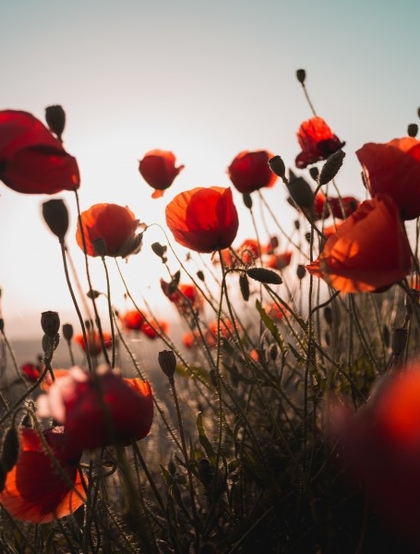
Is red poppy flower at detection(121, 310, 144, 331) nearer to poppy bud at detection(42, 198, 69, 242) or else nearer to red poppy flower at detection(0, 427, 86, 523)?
red poppy flower at detection(0, 427, 86, 523)

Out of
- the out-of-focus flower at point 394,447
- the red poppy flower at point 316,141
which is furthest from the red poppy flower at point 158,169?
the out-of-focus flower at point 394,447

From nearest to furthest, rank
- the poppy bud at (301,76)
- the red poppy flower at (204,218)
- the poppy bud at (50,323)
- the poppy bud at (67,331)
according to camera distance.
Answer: the poppy bud at (50,323), the red poppy flower at (204,218), the poppy bud at (67,331), the poppy bud at (301,76)

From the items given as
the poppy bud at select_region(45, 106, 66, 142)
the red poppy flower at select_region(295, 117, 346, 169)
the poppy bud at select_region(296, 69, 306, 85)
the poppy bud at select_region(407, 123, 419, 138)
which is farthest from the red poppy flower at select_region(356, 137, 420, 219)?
the poppy bud at select_region(296, 69, 306, 85)

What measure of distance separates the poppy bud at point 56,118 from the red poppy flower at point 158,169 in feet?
2.87

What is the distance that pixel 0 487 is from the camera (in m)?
0.79

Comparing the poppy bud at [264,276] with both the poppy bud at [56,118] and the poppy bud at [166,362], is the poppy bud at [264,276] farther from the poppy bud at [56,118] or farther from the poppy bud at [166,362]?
the poppy bud at [56,118]

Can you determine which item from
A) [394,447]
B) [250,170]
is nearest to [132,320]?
[250,170]

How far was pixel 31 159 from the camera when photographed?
0.86m

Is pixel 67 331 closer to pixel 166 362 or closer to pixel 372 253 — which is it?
pixel 166 362

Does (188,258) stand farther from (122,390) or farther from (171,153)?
(122,390)

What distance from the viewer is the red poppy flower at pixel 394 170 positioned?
2.82 ft

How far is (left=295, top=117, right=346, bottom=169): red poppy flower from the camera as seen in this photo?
190 centimetres

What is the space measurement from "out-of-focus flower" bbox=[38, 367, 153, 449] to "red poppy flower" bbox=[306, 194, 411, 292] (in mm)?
324

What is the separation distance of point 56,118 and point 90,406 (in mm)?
702
